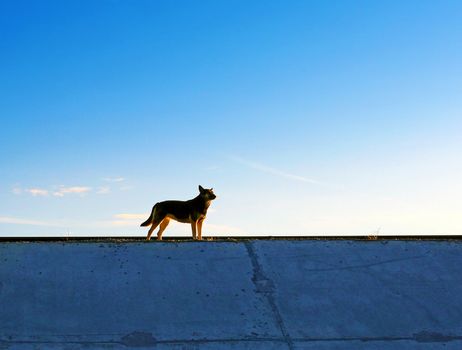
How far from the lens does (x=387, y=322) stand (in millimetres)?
6828

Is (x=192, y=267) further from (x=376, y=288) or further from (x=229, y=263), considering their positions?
(x=376, y=288)

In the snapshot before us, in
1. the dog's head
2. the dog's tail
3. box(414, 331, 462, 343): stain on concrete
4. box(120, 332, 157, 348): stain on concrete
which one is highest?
the dog's head

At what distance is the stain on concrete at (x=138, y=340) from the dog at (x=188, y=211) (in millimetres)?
3653

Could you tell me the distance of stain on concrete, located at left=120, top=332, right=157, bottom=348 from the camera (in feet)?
20.1

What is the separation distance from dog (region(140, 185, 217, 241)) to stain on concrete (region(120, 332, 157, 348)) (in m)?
3.65

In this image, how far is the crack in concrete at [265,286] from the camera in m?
6.48

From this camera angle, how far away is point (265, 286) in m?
7.32

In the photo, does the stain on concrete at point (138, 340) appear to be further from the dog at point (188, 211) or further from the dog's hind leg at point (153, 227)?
the dog's hind leg at point (153, 227)

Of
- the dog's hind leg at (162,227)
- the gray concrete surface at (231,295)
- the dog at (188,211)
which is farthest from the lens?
the dog's hind leg at (162,227)

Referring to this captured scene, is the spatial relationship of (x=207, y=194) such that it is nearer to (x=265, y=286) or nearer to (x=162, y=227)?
(x=162, y=227)

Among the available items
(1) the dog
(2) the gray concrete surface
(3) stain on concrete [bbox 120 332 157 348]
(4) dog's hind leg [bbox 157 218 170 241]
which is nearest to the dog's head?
(1) the dog

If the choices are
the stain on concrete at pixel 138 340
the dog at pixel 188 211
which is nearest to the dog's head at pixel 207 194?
the dog at pixel 188 211

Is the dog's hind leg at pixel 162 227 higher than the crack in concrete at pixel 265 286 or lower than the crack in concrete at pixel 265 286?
higher

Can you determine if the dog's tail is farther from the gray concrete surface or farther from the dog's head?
the gray concrete surface
